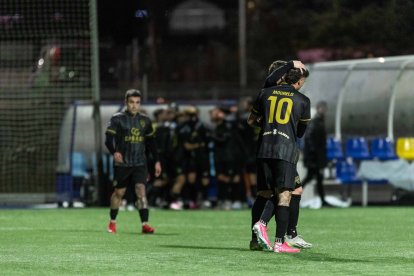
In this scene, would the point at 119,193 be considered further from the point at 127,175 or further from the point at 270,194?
the point at 270,194

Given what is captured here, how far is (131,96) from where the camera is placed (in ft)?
60.2

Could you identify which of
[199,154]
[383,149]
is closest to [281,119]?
→ [199,154]

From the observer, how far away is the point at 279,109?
14.4 m

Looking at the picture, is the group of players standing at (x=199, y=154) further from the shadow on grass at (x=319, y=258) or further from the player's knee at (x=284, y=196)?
the shadow on grass at (x=319, y=258)

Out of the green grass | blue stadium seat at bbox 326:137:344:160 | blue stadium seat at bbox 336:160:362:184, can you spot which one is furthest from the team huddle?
blue stadium seat at bbox 326:137:344:160

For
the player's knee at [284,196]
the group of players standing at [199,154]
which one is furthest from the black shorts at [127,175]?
the group of players standing at [199,154]

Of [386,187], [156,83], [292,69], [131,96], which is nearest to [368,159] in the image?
[386,187]

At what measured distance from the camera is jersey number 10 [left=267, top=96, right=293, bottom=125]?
14.4m

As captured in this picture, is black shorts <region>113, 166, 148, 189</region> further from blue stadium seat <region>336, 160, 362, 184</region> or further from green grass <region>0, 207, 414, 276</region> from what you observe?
blue stadium seat <region>336, 160, 362, 184</region>

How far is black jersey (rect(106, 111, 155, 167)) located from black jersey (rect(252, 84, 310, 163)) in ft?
13.8

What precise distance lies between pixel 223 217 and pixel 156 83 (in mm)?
20264

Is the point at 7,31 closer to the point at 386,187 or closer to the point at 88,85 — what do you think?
the point at 88,85

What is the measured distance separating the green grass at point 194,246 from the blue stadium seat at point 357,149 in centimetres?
378

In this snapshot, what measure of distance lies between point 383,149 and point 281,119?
1328 centimetres
